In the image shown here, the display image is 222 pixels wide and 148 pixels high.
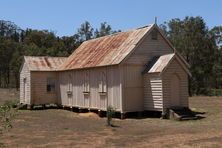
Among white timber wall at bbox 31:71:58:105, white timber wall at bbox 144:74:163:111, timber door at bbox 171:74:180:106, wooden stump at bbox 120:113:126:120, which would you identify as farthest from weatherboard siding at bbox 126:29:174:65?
white timber wall at bbox 31:71:58:105

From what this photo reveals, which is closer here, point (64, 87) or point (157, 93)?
point (157, 93)

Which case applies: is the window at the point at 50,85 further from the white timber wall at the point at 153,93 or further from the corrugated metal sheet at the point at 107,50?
the white timber wall at the point at 153,93

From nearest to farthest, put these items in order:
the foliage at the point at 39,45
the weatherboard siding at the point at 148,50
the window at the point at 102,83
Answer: the weatherboard siding at the point at 148,50 < the window at the point at 102,83 < the foliage at the point at 39,45

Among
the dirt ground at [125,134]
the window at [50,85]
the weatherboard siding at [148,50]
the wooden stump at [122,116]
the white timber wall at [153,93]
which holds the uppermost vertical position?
the weatherboard siding at [148,50]

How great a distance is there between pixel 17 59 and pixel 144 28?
50232 millimetres

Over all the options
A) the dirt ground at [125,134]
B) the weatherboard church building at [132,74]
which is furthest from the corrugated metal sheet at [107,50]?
the dirt ground at [125,134]

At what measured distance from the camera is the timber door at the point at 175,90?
90.1ft

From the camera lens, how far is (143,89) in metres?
28.6

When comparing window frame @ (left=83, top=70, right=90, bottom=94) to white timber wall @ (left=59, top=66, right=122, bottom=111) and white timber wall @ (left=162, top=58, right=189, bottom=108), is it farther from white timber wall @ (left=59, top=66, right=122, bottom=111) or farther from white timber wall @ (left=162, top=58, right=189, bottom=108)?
white timber wall @ (left=162, top=58, right=189, bottom=108)

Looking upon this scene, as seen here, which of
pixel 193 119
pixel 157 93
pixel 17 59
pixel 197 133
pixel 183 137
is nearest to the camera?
pixel 183 137

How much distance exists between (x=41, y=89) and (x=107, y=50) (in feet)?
34.4

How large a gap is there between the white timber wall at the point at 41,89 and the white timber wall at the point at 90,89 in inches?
46.1

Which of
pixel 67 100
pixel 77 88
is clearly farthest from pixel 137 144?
pixel 67 100

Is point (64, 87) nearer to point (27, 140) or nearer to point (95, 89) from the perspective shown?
point (95, 89)
